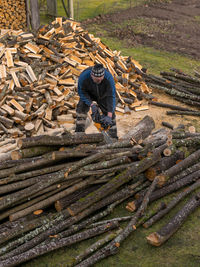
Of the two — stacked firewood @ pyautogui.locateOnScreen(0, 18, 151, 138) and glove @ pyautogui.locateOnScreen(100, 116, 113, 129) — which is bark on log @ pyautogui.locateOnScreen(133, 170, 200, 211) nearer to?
glove @ pyautogui.locateOnScreen(100, 116, 113, 129)

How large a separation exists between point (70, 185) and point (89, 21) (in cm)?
1552

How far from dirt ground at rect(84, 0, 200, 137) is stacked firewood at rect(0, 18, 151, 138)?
1508 millimetres

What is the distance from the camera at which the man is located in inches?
273

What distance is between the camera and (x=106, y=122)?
7.31 metres

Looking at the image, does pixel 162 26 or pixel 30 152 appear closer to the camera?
pixel 30 152

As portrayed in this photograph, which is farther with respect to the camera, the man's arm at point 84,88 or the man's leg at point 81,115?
the man's leg at point 81,115

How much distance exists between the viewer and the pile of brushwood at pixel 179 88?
33.2 feet

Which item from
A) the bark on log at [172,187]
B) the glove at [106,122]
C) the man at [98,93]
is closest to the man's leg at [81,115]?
the man at [98,93]

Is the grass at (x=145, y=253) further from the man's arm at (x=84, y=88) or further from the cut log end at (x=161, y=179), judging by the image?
the man's arm at (x=84, y=88)

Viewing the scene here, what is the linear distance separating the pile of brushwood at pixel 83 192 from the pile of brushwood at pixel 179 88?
4199mm

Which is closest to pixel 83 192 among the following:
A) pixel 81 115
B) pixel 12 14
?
pixel 81 115

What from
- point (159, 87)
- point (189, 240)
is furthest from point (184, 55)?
point (189, 240)

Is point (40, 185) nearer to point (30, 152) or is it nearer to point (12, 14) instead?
point (30, 152)

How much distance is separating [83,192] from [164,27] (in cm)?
1513
